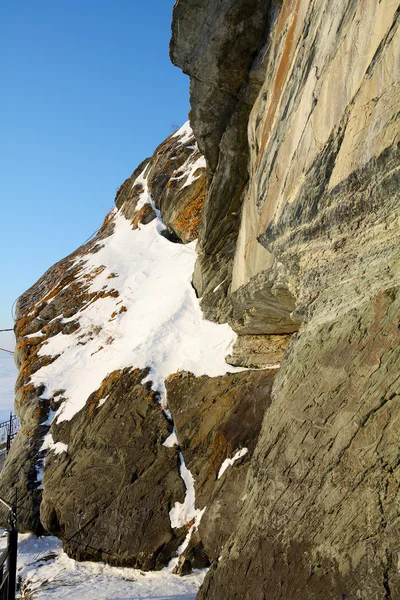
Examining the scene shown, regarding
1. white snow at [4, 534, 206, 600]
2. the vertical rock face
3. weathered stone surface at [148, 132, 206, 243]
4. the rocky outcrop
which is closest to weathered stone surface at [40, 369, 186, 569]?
the rocky outcrop

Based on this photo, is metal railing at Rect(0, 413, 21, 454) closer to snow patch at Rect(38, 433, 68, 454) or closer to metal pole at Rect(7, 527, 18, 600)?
snow patch at Rect(38, 433, 68, 454)

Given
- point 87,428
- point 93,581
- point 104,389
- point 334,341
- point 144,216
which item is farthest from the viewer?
point 144,216

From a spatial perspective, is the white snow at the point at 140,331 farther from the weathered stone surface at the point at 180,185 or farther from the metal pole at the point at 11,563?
the metal pole at the point at 11,563

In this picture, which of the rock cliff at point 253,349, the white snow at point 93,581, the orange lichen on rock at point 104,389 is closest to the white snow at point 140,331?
the rock cliff at point 253,349

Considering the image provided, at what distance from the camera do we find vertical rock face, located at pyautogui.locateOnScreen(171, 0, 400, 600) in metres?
4.27

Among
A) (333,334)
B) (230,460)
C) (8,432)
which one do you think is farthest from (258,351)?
(8,432)

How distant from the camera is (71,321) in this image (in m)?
17.1

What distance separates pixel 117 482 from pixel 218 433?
249 cm

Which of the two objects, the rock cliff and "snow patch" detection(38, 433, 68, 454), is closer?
the rock cliff

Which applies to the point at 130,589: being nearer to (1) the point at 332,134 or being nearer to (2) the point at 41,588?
(2) the point at 41,588

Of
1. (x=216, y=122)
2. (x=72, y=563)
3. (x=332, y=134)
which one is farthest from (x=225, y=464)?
(x=216, y=122)

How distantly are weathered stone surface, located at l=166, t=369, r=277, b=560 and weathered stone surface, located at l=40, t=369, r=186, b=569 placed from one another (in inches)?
18.4

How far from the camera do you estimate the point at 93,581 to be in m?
8.91

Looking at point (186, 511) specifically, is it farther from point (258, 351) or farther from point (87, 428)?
point (87, 428)
